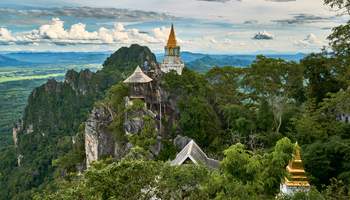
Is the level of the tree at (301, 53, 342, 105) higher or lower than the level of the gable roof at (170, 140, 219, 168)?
higher

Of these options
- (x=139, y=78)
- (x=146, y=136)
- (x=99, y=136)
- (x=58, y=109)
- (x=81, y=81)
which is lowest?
(x=58, y=109)

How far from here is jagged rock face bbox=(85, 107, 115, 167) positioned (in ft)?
107

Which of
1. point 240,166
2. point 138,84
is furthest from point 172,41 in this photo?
point 240,166

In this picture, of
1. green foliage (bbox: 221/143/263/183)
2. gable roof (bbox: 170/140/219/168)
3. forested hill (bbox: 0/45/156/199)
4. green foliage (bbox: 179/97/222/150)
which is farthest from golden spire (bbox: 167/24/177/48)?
green foliage (bbox: 221/143/263/183)

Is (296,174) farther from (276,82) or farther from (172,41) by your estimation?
(172,41)

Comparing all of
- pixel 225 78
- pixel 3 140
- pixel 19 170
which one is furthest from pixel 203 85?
pixel 3 140

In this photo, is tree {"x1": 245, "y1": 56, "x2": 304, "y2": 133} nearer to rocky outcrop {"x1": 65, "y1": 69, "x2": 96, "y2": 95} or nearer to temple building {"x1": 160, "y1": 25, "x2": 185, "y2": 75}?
temple building {"x1": 160, "y1": 25, "x2": 185, "y2": 75}

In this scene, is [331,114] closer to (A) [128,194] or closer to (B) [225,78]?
(B) [225,78]

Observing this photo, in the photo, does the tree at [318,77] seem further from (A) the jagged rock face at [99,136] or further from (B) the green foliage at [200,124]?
(A) the jagged rock face at [99,136]

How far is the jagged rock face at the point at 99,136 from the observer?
3247 cm

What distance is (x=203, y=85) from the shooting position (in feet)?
106

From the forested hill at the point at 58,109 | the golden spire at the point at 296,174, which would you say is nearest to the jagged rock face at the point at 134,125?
the golden spire at the point at 296,174

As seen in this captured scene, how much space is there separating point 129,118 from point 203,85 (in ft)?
18.2

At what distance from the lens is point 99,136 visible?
33062mm
